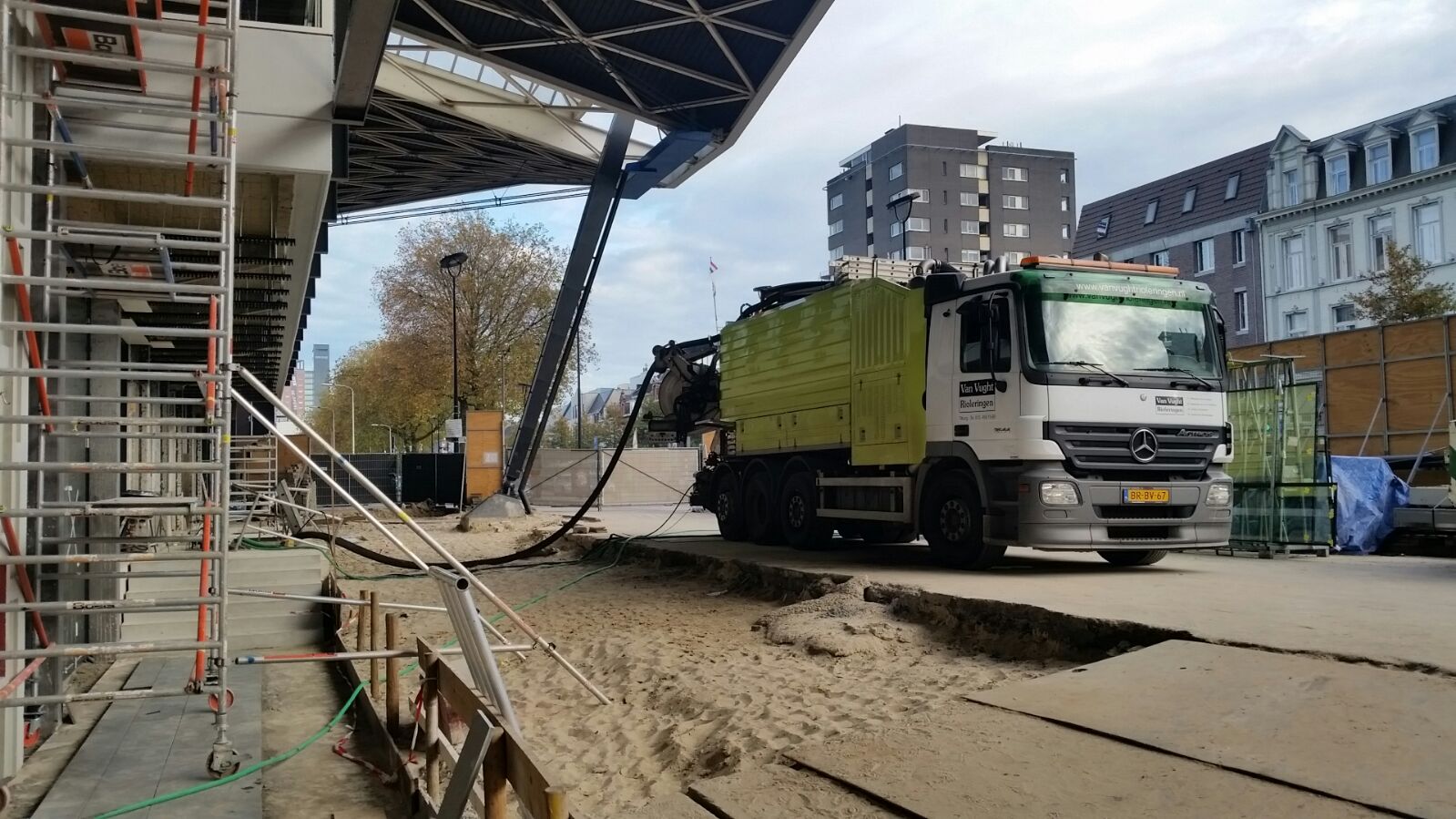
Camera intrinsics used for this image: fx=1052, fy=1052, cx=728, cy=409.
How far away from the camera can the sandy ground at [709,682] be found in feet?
21.4

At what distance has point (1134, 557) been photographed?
11.8m

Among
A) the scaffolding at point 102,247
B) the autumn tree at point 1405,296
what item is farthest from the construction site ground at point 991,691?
the autumn tree at point 1405,296

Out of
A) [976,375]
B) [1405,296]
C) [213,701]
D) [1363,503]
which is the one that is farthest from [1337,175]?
[213,701]

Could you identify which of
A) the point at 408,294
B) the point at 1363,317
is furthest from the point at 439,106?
the point at 1363,317

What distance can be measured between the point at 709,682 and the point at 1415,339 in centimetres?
1527

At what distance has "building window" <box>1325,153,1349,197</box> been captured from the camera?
130ft

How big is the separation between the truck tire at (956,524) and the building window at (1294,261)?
117 feet

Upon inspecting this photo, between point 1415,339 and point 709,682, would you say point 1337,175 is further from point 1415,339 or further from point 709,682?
point 709,682

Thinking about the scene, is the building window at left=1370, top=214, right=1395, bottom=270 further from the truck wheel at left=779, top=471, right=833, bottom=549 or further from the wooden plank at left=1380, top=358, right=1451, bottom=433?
the truck wheel at left=779, top=471, right=833, bottom=549

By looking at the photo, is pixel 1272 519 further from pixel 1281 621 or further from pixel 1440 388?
pixel 1281 621

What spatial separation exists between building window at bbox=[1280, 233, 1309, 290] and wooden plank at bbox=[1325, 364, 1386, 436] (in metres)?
24.7

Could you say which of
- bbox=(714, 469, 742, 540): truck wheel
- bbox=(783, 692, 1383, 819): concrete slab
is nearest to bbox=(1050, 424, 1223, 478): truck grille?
bbox=(783, 692, 1383, 819): concrete slab

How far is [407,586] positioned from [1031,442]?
9.43 metres

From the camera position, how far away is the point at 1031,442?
1006 cm
